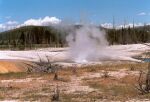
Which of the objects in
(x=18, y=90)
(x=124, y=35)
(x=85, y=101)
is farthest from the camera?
(x=124, y=35)

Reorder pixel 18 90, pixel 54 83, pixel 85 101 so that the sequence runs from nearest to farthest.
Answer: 1. pixel 85 101
2. pixel 18 90
3. pixel 54 83

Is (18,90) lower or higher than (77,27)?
lower

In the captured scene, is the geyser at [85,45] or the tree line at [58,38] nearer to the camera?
the geyser at [85,45]

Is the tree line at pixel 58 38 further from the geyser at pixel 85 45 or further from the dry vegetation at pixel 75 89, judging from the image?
the dry vegetation at pixel 75 89

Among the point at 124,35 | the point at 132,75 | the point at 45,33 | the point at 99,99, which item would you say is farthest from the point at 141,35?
the point at 99,99

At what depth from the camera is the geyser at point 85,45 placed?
48.4 metres

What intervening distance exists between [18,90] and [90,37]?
33151mm

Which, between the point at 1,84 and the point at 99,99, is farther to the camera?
the point at 1,84

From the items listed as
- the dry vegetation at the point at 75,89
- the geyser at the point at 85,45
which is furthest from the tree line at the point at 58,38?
the dry vegetation at the point at 75,89

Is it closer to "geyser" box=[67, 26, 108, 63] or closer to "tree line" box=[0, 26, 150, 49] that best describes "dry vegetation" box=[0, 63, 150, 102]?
"geyser" box=[67, 26, 108, 63]

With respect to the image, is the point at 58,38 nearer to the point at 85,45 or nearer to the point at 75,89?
the point at 85,45

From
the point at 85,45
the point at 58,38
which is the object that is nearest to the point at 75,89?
the point at 85,45

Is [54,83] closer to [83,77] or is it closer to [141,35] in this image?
[83,77]

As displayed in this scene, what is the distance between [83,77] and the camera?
25656 mm
